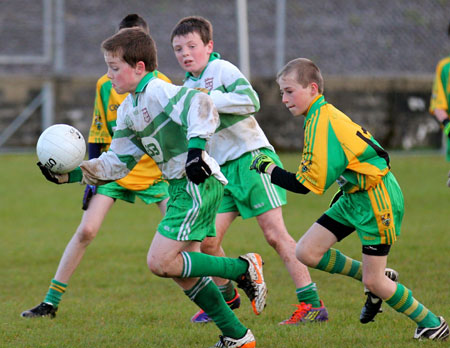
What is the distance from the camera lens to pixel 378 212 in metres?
4.42

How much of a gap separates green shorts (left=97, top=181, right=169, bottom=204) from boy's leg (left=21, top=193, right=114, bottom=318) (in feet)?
0.16

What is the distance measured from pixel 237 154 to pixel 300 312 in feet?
3.78

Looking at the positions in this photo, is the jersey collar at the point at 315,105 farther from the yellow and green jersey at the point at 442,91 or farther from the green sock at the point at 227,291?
the yellow and green jersey at the point at 442,91

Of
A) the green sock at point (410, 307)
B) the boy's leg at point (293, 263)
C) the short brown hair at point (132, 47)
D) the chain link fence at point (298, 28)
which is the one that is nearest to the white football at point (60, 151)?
the short brown hair at point (132, 47)

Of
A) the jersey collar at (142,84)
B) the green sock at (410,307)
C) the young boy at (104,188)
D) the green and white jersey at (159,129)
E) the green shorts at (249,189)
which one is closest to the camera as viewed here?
the green and white jersey at (159,129)

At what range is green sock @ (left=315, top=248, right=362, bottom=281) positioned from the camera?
15.8 feet

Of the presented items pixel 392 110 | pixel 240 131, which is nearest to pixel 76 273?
pixel 240 131

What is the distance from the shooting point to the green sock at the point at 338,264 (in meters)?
4.81

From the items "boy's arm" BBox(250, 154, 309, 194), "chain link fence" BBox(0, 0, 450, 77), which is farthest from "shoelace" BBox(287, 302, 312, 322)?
"chain link fence" BBox(0, 0, 450, 77)

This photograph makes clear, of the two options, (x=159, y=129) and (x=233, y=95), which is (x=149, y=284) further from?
(x=159, y=129)

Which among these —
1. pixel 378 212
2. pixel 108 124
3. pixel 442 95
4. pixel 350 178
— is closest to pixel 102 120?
pixel 108 124

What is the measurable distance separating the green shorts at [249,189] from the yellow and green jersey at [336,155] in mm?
901

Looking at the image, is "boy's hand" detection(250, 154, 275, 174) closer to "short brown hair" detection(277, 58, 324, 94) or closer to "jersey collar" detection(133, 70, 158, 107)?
"short brown hair" detection(277, 58, 324, 94)

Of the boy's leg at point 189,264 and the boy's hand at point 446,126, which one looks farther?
the boy's hand at point 446,126
